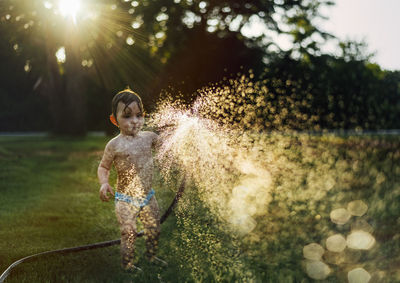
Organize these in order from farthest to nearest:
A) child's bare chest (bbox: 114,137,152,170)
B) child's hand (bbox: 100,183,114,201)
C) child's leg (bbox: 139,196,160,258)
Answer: child's leg (bbox: 139,196,160,258)
child's bare chest (bbox: 114,137,152,170)
child's hand (bbox: 100,183,114,201)

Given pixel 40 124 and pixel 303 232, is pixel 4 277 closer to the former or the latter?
pixel 303 232

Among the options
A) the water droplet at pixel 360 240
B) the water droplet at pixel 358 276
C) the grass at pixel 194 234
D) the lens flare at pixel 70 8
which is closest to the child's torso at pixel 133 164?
the grass at pixel 194 234

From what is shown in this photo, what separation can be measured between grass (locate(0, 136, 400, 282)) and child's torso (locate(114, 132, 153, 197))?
8.5 inches

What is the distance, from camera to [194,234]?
346 cm

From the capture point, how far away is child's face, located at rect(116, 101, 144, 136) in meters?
2.82

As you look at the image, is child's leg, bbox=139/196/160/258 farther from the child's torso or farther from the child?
the child's torso

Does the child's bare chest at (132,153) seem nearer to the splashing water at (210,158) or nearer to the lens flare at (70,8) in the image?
the splashing water at (210,158)

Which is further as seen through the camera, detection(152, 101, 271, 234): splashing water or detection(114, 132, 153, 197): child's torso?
detection(152, 101, 271, 234): splashing water

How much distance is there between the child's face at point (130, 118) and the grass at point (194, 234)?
0.46m

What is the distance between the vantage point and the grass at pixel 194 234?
10.0 ft

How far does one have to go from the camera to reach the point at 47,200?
6.05 meters

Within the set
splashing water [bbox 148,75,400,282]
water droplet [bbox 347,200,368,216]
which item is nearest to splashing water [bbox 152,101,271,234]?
splashing water [bbox 148,75,400,282]

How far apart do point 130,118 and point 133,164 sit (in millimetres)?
338

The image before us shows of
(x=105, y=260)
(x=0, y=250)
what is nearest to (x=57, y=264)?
(x=105, y=260)
